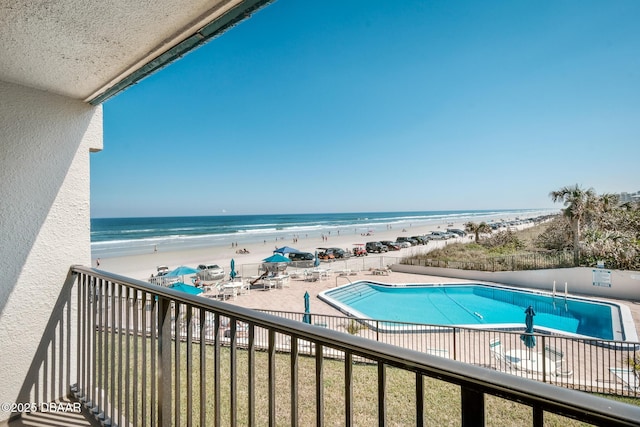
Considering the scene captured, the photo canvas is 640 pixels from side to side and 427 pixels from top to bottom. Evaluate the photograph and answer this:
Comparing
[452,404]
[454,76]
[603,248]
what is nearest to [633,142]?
[603,248]

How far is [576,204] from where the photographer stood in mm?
14602

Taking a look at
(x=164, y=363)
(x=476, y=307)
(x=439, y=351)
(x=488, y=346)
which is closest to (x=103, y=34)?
(x=164, y=363)

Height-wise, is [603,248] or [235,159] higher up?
[235,159]

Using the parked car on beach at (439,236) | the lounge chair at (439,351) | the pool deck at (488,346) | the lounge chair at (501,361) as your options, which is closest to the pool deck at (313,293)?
the pool deck at (488,346)

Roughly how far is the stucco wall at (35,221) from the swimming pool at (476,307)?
28.1ft

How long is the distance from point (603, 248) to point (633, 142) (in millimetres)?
17991

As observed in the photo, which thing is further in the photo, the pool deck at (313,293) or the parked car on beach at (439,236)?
the parked car on beach at (439,236)

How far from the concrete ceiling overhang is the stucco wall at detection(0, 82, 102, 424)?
0.34m

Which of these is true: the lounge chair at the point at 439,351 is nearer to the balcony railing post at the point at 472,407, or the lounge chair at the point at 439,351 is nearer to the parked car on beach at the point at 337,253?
the balcony railing post at the point at 472,407

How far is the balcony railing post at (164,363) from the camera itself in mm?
1611

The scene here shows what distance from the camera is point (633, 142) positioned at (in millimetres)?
23109

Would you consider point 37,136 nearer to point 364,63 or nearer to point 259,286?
point 259,286

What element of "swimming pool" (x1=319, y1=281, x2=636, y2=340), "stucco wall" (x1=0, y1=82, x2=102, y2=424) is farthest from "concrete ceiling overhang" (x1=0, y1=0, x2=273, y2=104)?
"swimming pool" (x1=319, y1=281, x2=636, y2=340)

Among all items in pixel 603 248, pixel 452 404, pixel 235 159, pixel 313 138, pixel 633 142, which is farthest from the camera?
pixel 235 159
